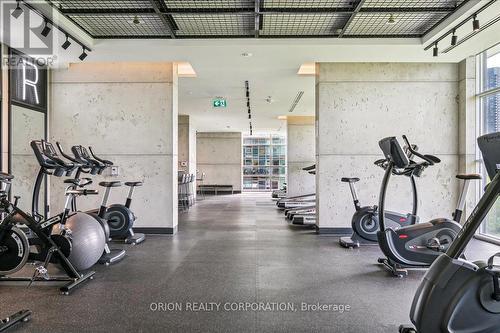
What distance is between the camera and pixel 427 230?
4.00 metres

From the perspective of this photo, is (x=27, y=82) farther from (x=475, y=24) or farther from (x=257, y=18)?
(x=475, y=24)

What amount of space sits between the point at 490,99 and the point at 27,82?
830 cm

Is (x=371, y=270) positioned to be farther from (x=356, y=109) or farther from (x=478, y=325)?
(x=356, y=109)

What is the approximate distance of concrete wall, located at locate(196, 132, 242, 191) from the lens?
1823 cm

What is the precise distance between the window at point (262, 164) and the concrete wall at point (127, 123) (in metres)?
12.9

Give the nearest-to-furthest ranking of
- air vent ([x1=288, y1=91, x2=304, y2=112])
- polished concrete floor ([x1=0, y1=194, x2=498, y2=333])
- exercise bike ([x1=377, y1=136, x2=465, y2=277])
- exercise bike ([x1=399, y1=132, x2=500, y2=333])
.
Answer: exercise bike ([x1=399, y1=132, x2=500, y2=333])
polished concrete floor ([x1=0, y1=194, x2=498, y2=333])
exercise bike ([x1=377, y1=136, x2=465, y2=277])
air vent ([x1=288, y1=91, x2=304, y2=112])

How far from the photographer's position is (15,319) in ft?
8.72

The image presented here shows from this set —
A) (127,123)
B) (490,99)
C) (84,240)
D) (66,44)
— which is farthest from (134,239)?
(490,99)

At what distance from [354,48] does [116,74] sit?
14.7 ft

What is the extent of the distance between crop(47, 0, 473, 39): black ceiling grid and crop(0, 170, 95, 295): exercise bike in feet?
8.40

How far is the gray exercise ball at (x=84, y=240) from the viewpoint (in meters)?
3.76

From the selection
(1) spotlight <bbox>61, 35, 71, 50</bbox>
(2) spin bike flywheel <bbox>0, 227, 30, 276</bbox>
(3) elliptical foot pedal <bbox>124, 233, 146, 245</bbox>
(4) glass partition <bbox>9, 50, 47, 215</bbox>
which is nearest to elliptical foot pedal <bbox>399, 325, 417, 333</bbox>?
(2) spin bike flywheel <bbox>0, 227, 30, 276</bbox>

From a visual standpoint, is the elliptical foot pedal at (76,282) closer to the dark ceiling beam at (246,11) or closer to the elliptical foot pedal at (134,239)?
the elliptical foot pedal at (134,239)

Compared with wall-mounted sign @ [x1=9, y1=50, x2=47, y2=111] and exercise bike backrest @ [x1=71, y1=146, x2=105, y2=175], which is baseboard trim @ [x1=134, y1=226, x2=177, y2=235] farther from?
wall-mounted sign @ [x1=9, y1=50, x2=47, y2=111]
